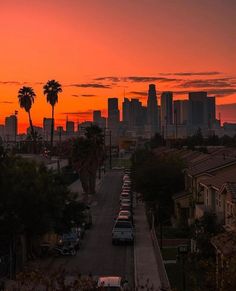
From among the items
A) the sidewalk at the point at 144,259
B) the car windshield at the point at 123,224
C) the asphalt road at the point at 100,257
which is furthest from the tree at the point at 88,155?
the car windshield at the point at 123,224

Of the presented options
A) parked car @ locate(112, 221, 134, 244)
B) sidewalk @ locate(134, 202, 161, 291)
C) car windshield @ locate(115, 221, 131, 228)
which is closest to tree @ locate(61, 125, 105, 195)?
sidewalk @ locate(134, 202, 161, 291)

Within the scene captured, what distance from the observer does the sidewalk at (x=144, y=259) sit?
2781 cm

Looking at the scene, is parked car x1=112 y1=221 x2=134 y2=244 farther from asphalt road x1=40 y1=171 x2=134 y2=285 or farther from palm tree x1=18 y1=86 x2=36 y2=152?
palm tree x1=18 y1=86 x2=36 y2=152

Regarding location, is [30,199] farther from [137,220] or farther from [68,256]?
[137,220]

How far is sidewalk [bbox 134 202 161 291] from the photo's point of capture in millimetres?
27808

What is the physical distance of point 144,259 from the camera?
34.2 m

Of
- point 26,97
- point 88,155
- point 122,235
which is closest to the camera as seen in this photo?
point 122,235

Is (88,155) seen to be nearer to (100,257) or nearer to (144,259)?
(100,257)

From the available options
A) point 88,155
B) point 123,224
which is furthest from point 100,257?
point 88,155

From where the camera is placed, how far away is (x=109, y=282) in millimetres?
21375

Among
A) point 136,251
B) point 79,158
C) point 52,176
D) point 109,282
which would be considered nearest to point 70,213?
point 52,176

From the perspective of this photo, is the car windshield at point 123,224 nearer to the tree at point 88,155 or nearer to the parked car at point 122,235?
the parked car at point 122,235

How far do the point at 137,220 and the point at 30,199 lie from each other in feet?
88.0

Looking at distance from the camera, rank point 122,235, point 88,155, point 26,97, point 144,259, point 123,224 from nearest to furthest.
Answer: point 144,259 < point 122,235 < point 123,224 < point 88,155 < point 26,97
